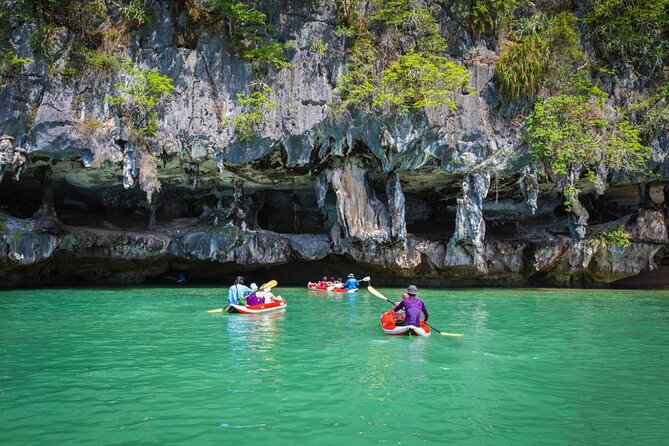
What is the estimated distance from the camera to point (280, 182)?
82.2 ft

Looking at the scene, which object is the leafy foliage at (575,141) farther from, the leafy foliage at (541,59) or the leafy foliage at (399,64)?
the leafy foliage at (399,64)

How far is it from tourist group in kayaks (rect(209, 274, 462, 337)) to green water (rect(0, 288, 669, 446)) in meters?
0.36

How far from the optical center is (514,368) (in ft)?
29.2

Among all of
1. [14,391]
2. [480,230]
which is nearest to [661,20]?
[480,230]

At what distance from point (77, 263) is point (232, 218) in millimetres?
6932

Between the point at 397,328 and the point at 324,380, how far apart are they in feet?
12.8

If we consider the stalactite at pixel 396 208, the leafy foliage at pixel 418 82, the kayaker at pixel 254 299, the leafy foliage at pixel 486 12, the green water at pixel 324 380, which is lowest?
the green water at pixel 324 380

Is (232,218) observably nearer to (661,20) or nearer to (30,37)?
(30,37)

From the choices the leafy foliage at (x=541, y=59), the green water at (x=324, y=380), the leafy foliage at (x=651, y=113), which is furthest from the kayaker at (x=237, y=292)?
the leafy foliage at (x=651, y=113)

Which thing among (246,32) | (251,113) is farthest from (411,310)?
(246,32)

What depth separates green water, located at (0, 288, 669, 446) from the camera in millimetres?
5840

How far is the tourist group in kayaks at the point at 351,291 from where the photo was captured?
11.6 m

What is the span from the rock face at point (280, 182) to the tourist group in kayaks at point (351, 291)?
4.35 metres

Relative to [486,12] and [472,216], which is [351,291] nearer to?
[472,216]
